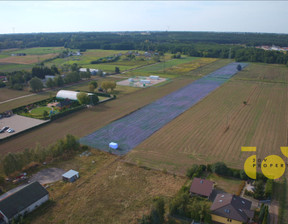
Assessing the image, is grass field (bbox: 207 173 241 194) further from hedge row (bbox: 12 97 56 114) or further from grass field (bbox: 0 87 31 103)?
grass field (bbox: 0 87 31 103)

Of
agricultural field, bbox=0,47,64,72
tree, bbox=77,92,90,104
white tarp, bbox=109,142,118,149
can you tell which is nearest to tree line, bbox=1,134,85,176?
white tarp, bbox=109,142,118,149

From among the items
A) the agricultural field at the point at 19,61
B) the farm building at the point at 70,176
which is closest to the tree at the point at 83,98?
the farm building at the point at 70,176

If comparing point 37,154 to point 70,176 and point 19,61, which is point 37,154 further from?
point 19,61

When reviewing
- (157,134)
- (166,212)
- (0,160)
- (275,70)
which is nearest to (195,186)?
(166,212)

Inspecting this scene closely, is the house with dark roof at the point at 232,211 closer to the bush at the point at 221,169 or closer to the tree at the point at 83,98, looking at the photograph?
the bush at the point at 221,169

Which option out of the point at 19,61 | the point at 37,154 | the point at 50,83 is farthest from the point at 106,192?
the point at 19,61

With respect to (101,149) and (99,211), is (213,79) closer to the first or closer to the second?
(101,149)
